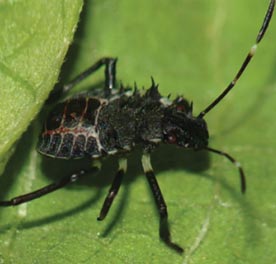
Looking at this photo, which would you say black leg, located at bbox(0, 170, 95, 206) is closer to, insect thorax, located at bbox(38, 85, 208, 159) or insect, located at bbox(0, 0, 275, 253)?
insect, located at bbox(0, 0, 275, 253)

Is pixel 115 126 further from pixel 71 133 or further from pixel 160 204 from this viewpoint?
pixel 160 204

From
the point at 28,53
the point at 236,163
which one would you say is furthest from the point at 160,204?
the point at 28,53

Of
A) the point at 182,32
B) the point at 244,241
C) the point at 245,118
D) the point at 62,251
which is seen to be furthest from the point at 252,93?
the point at 62,251

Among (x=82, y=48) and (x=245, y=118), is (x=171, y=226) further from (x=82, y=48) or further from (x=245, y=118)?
(x=82, y=48)

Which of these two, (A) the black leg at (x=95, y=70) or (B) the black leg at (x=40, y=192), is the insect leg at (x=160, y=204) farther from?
(A) the black leg at (x=95, y=70)

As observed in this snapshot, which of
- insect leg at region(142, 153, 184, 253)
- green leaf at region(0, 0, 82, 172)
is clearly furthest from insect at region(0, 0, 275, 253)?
green leaf at region(0, 0, 82, 172)

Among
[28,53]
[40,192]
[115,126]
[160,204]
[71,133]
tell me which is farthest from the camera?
[115,126]
